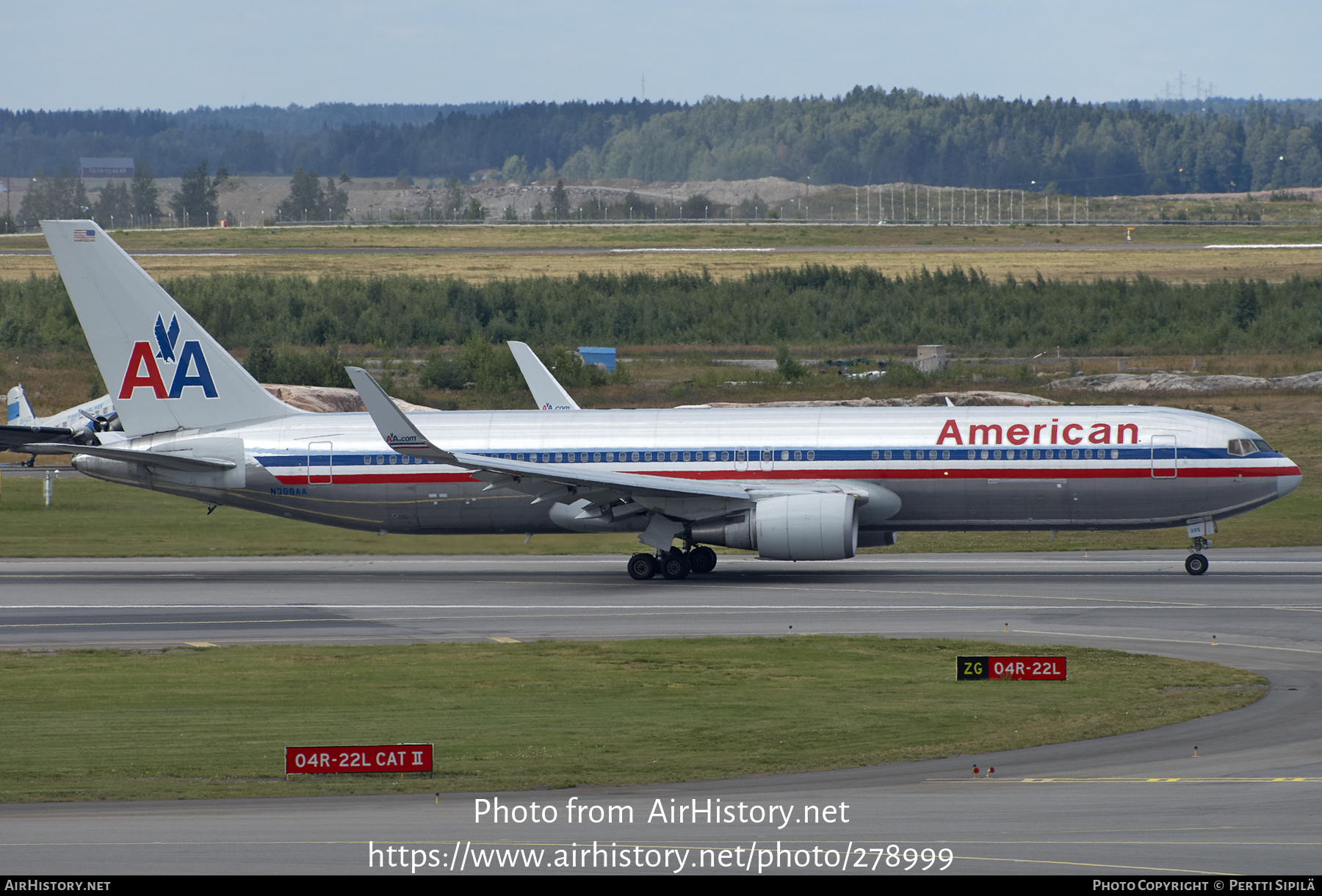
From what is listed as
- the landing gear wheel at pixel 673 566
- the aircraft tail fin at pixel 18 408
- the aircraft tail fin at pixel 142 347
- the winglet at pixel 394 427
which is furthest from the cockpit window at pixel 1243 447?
the aircraft tail fin at pixel 18 408

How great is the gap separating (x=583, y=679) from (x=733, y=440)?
14862 millimetres

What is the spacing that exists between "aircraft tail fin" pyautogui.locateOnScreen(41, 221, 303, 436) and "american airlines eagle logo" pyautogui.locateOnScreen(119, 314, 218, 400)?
0.07 feet

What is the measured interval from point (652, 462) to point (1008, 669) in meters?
16.4

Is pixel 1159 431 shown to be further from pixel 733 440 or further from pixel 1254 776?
pixel 1254 776

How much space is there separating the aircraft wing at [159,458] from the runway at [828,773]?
3424 millimetres

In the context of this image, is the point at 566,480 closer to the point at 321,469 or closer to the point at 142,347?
the point at 321,469

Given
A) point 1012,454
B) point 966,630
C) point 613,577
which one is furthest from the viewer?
point 613,577

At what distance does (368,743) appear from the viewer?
20.5m

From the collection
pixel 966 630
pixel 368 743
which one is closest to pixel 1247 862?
pixel 368 743

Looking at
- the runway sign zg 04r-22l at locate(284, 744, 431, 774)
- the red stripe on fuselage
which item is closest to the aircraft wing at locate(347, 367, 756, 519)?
the red stripe on fuselage

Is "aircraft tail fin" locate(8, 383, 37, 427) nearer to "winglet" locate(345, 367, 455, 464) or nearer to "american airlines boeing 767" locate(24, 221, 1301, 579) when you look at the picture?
"american airlines boeing 767" locate(24, 221, 1301, 579)

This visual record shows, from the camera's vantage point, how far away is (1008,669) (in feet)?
83.5

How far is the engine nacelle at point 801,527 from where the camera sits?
123 feet

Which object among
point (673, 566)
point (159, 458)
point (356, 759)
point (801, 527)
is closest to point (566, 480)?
point (673, 566)
